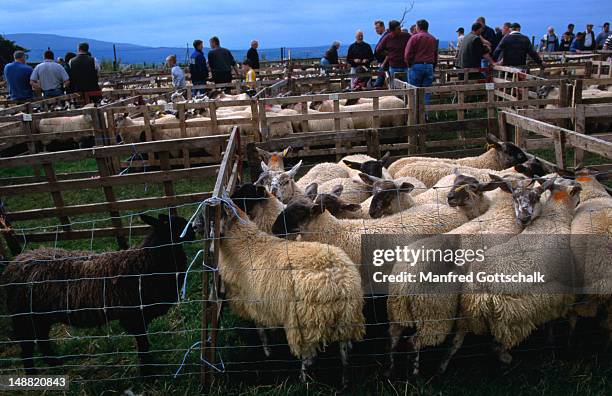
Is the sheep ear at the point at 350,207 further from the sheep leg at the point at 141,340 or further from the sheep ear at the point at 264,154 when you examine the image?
the sheep ear at the point at 264,154

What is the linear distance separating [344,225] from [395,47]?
9.37 m

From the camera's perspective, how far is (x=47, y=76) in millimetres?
13484

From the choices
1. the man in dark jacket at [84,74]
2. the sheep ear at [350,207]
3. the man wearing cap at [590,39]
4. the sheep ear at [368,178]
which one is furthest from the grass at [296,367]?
the man wearing cap at [590,39]

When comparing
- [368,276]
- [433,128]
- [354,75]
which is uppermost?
[354,75]

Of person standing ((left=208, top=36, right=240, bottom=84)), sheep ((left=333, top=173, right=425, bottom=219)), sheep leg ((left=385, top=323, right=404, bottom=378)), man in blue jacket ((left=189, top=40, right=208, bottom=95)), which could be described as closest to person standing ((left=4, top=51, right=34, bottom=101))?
man in blue jacket ((left=189, top=40, right=208, bottom=95))

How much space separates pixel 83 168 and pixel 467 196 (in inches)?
368

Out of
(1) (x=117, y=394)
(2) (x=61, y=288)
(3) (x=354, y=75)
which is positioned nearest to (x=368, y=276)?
(1) (x=117, y=394)

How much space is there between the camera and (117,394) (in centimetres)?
393

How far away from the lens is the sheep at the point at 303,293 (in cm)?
359

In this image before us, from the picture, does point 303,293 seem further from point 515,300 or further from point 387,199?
point 387,199

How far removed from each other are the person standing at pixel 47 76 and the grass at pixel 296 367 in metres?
10.4

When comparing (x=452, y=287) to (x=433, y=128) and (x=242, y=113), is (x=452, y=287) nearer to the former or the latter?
(x=433, y=128)

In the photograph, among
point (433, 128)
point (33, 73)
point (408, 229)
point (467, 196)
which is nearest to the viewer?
point (408, 229)

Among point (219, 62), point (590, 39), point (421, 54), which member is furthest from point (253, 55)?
point (590, 39)
